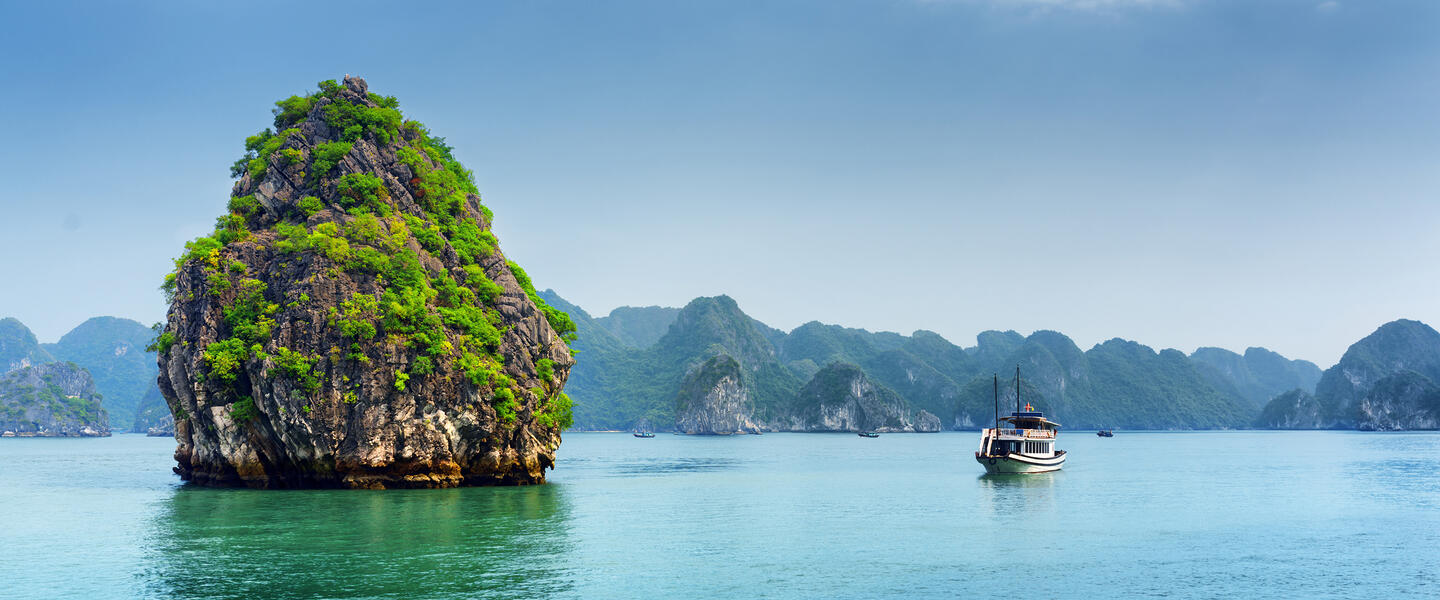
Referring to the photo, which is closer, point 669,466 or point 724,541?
point 724,541

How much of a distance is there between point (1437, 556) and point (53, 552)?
162 feet

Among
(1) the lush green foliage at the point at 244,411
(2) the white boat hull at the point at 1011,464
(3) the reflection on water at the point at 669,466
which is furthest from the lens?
(3) the reflection on water at the point at 669,466

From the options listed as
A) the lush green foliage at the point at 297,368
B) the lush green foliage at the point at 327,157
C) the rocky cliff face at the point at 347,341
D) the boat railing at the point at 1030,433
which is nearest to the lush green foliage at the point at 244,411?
the rocky cliff face at the point at 347,341

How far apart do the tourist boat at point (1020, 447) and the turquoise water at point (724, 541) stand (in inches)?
222

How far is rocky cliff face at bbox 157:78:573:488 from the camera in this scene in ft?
175

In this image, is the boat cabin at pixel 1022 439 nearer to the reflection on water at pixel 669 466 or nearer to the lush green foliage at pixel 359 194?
the reflection on water at pixel 669 466

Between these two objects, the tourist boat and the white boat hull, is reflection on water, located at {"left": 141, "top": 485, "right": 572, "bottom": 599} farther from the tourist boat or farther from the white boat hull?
the tourist boat

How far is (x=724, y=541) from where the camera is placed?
37.6 meters

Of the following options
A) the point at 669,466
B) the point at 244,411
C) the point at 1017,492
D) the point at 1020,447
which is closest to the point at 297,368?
the point at 244,411

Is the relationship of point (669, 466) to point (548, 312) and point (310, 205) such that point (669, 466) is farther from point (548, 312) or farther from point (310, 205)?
point (310, 205)

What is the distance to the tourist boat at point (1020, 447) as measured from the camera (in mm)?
71875

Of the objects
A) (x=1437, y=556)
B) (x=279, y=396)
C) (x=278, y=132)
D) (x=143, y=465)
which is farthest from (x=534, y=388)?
(x=143, y=465)

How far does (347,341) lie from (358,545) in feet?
73.8

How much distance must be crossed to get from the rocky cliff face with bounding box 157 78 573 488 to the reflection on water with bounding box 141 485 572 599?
4533 mm
